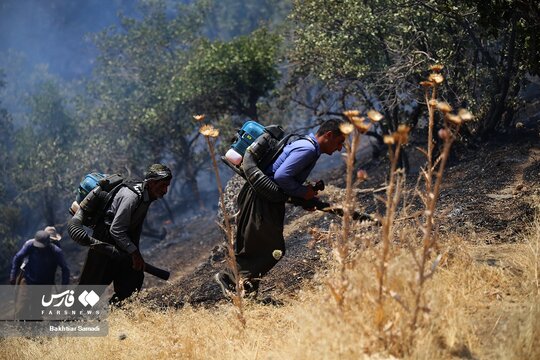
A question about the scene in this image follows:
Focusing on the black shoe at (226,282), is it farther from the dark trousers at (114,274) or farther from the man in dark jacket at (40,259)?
the man in dark jacket at (40,259)

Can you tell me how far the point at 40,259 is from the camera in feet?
24.8

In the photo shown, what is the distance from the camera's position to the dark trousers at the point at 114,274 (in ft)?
19.0

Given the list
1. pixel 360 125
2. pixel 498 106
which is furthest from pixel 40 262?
pixel 498 106

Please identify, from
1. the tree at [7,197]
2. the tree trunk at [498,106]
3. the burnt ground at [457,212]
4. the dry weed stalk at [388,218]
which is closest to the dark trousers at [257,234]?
the burnt ground at [457,212]

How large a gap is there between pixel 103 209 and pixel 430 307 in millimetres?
3482

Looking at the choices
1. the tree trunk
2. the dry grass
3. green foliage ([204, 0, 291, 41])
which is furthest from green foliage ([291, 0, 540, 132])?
green foliage ([204, 0, 291, 41])

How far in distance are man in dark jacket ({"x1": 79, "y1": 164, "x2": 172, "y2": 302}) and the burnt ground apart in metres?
0.27

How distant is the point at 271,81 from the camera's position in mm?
13781

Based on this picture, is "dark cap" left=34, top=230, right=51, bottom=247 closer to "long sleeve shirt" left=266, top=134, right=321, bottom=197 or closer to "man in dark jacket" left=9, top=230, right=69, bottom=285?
"man in dark jacket" left=9, top=230, right=69, bottom=285

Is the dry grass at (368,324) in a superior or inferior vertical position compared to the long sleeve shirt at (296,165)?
inferior

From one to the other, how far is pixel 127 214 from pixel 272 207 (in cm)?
139

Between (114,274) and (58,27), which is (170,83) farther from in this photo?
(58,27)

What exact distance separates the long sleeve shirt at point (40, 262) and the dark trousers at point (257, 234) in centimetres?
353

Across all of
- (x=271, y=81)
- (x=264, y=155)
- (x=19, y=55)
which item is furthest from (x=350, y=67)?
(x=19, y=55)
